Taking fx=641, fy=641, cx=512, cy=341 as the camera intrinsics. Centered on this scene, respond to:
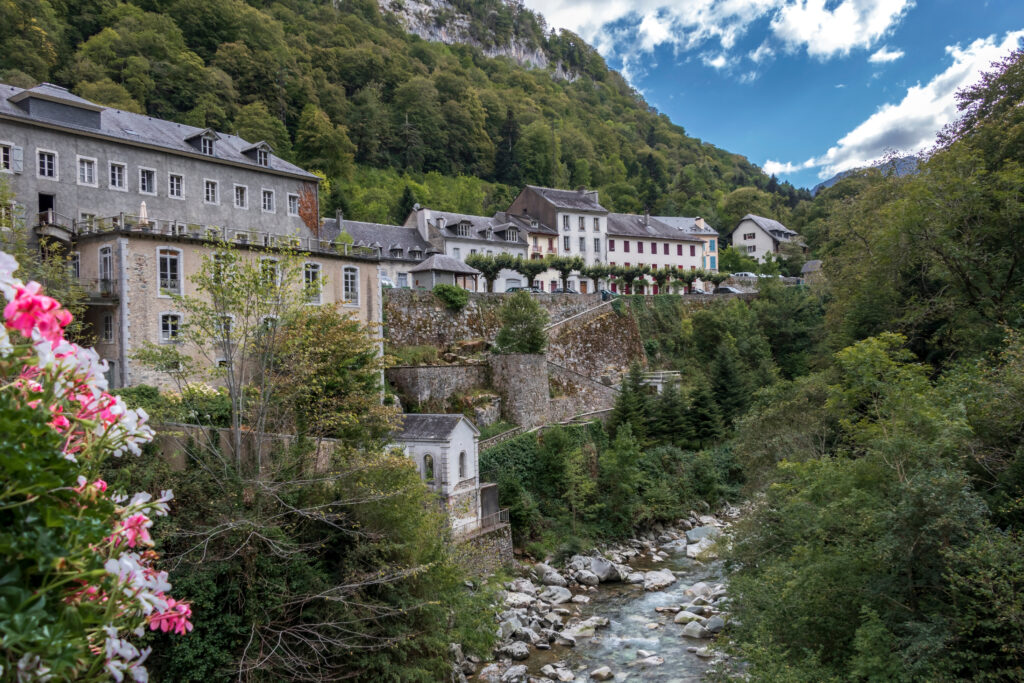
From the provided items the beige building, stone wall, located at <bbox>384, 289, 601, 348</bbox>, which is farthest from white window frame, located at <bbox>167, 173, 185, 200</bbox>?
stone wall, located at <bbox>384, 289, 601, 348</bbox>

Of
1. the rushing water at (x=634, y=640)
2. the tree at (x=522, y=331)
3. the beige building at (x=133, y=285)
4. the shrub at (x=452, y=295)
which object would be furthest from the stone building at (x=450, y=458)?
the shrub at (x=452, y=295)

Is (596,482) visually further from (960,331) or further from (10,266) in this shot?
(10,266)

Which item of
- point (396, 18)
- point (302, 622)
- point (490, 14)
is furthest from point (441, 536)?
point (490, 14)

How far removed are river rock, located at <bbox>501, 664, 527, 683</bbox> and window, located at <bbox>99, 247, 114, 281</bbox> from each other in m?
16.1

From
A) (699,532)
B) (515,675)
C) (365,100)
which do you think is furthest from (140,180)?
(365,100)

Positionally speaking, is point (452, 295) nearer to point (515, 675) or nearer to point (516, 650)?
point (516, 650)

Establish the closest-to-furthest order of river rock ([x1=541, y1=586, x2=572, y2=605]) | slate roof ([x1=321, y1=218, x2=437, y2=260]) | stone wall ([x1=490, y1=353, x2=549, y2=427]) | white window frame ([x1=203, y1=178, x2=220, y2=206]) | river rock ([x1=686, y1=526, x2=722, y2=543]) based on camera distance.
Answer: river rock ([x1=541, y1=586, x2=572, y2=605])
white window frame ([x1=203, y1=178, x2=220, y2=206])
river rock ([x1=686, y1=526, x2=722, y2=543])
stone wall ([x1=490, y1=353, x2=549, y2=427])
slate roof ([x1=321, y1=218, x2=437, y2=260])

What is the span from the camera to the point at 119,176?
76.8 ft

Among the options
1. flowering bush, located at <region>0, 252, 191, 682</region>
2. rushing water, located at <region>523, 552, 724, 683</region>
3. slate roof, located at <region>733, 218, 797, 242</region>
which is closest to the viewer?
flowering bush, located at <region>0, 252, 191, 682</region>

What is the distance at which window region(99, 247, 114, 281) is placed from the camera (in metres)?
19.5

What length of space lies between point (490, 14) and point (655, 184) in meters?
51.4

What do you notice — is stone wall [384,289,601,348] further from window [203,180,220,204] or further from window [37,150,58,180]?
window [37,150,58,180]

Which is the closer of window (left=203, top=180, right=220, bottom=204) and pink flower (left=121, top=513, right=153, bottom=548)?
pink flower (left=121, top=513, right=153, bottom=548)

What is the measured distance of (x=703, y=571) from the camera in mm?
22812
